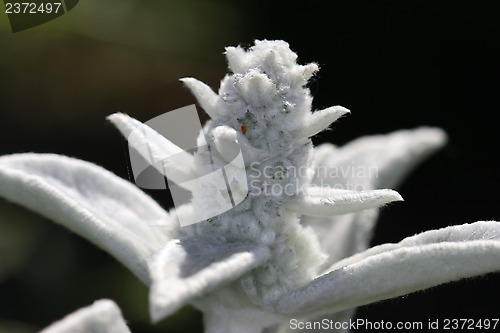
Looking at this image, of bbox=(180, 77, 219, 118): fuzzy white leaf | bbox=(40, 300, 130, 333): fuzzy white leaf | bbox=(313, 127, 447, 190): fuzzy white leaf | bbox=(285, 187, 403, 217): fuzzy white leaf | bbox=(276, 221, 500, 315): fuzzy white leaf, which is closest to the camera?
bbox=(40, 300, 130, 333): fuzzy white leaf

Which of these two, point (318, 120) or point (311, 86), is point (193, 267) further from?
point (311, 86)

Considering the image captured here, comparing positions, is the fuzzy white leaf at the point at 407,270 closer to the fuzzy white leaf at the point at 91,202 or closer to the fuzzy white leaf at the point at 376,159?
the fuzzy white leaf at the point at 91,202

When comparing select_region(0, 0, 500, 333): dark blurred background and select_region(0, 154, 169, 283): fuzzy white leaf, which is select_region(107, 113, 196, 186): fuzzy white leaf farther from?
select_region(0, 0, 500, 333): dark blurred background

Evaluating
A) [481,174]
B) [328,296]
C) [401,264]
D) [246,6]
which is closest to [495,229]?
[401,264]

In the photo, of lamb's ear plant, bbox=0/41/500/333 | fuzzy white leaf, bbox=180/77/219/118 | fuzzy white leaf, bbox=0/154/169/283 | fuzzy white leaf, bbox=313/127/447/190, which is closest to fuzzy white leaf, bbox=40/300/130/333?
lamb's ear plant, bbox=0/41/500/333

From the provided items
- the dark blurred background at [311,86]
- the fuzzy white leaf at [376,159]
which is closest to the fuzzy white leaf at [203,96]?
the fuzzy white leaf at [376,159]

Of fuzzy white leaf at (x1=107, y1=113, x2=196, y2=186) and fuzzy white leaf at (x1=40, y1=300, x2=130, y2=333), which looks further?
fuzzy white leaf at (x1=107, y1=113, x2=196, y2=186)

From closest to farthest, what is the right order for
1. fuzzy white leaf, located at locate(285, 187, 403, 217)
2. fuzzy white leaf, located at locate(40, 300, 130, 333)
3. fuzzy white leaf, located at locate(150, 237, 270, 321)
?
fuzzy white leaf, located at locate(150, 237, 270, 321)
fuzzy white leaf, located at locate(40, 300, 130, 333)
fuzzy white leaf, located at locate(285, 187, 403, 217)

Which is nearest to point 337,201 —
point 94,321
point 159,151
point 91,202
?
point 159,151
